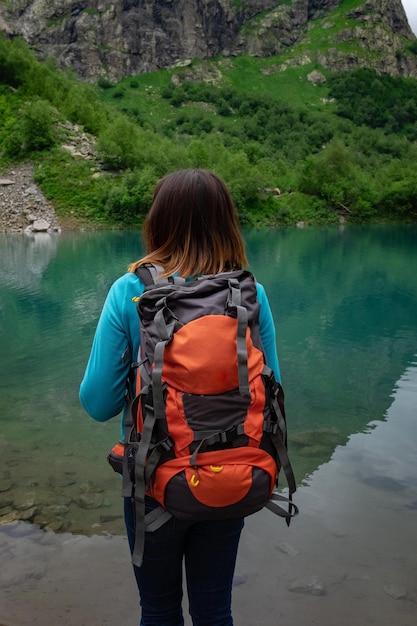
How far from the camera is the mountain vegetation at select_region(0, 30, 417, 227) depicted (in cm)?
5572

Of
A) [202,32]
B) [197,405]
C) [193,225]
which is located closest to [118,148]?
[193,225]

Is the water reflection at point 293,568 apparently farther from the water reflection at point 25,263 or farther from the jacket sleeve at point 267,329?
the water reflection at point 25,263

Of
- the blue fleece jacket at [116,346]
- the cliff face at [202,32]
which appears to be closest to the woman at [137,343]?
the blue fleece jacket at [116,346]

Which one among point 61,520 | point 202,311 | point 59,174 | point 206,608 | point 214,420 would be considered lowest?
point 59,174

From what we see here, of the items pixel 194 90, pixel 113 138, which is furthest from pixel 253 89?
pixel 113 138

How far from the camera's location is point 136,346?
2295 millimetres

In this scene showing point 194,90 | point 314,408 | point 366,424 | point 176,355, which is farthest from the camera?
point 194,90

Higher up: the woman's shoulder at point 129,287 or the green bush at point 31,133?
the woman's shoulder at point 129,287

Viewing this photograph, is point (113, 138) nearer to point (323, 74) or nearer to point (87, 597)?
point (87, 597)

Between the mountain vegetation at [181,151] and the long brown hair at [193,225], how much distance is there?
2016 inches

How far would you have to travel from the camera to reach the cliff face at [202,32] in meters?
148

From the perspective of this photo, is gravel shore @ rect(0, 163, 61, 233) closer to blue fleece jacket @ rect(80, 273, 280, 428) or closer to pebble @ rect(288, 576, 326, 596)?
pebble @ rect(288, 576, 326, 596)

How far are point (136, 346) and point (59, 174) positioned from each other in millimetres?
57643

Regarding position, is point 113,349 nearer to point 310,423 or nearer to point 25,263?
point 310,423
